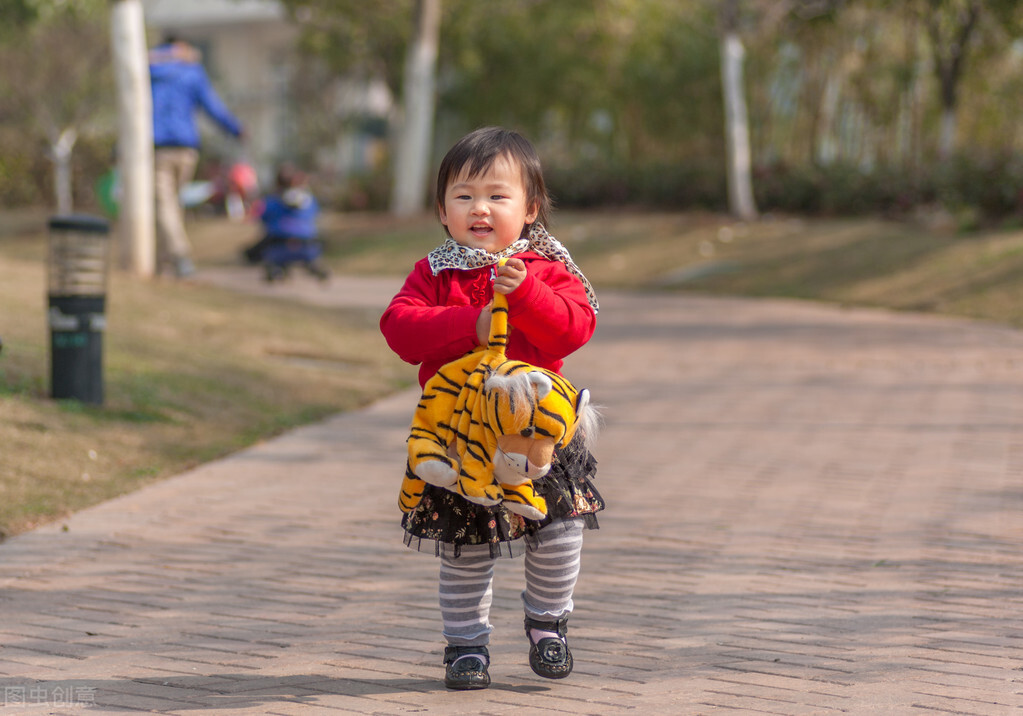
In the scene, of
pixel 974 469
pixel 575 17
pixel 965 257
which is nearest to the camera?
pixel 974 469

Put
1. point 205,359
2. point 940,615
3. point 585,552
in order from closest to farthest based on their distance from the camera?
point 940,615 → point 585,552 → point 205,359

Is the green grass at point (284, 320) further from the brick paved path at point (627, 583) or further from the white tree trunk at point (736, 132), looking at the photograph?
the white tree trunk at point (736, 132)

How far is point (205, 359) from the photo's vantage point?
28.9 feet

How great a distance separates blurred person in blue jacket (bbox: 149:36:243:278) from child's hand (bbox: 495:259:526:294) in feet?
30.3

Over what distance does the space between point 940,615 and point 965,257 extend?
10849 millimetres

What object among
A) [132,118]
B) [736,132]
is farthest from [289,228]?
[736,132]

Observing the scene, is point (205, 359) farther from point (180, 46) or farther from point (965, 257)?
point (965, 257)

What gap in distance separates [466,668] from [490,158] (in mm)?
1382

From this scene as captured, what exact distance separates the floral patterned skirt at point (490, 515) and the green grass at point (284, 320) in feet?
8.41

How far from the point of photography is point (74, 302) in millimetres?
6883

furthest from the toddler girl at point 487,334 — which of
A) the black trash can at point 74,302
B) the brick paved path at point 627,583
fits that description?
the black trash can at point 74,302

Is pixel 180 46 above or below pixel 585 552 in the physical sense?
above

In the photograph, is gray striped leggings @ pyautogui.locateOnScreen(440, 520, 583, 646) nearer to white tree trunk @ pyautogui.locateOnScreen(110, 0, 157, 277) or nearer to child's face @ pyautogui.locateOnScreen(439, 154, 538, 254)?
child's face @ pyautogui.locateOnScreen(439, 154, 538, 254)

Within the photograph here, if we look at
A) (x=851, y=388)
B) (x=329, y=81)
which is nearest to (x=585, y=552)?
(x=851, y=388)
